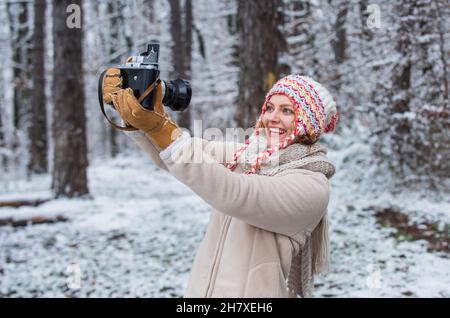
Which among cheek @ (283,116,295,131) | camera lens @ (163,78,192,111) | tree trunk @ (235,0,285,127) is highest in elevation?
tree trunk @ (235,0,285,127)

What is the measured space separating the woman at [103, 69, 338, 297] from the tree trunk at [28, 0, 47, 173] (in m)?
14.1

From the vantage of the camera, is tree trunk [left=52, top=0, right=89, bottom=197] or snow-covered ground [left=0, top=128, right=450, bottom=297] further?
tree trunk [left=52, top=0, right=89, bottom=197]

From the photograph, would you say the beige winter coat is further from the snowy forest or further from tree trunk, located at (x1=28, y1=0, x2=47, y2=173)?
tree trunk, located at (x1=28, y1=0, x2=47, y2=173)

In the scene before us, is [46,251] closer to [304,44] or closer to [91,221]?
[91,221]

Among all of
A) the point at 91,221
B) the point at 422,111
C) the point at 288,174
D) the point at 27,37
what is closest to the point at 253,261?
the point at 288,174

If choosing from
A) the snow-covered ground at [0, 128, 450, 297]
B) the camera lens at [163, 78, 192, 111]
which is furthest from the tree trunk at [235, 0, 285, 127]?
the camera lens at [163, 78, 192, 111]

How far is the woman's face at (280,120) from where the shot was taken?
84.4 inches

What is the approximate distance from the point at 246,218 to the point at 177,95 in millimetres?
640

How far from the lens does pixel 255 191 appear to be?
1.73 m

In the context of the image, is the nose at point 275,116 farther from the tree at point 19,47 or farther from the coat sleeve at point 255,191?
the tree at point 19,47

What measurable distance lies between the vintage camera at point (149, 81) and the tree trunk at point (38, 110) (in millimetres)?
14165

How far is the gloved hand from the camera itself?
169cm

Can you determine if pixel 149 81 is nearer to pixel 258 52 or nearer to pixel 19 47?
pixel 258 52

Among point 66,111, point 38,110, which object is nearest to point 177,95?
point 66,111
